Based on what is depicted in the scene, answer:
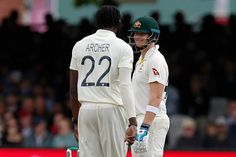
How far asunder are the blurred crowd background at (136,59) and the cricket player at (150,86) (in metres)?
5.98

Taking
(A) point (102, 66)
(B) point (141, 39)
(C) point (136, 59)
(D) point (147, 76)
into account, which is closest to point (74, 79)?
(A) point (102, 66)

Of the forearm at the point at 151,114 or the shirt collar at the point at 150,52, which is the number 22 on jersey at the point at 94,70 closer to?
the forearm at the point at 151,114

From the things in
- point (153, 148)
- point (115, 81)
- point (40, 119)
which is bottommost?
point (40, 119)

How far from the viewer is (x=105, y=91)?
27.0 feet

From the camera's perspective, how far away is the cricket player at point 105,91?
8195mm

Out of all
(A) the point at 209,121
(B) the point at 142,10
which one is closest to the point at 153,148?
(A) the point at 209,121

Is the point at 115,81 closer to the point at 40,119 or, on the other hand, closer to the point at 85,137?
the point at 85,137

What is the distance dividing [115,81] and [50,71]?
30.1 ft

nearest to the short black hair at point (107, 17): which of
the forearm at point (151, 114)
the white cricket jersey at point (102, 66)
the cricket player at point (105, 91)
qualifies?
the cricket player at point (105, 91)

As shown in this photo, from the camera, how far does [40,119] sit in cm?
1595

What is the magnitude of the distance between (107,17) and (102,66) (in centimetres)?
46

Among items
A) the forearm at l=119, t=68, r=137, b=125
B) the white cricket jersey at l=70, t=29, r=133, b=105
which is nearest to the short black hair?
the white cricket jersey at l=70, t=29, r=133, b=105

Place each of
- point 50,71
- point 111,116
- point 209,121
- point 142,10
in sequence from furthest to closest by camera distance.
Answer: point 142,10
point 50,71
point 209,121
point 111,116

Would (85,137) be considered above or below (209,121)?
above
